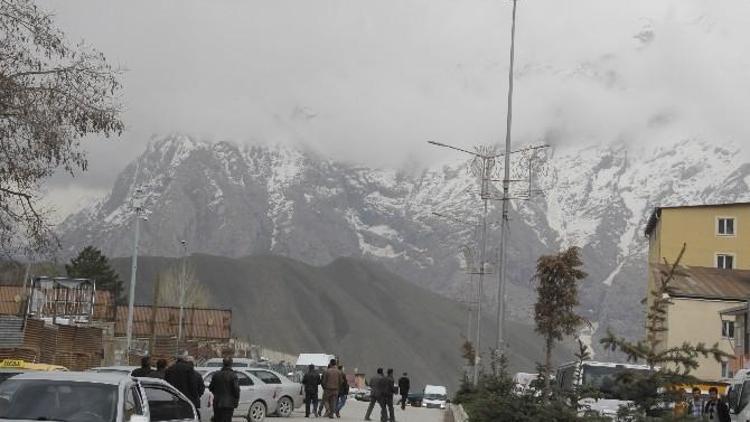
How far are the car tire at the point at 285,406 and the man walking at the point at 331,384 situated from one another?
4.70ft

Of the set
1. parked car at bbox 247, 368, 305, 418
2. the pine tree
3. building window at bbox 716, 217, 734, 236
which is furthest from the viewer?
building window at bbox 716, 217, 734, 236

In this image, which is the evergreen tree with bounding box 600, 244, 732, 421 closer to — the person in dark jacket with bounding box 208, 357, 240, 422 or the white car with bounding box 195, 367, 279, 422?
the person in dark jacket with bounding box 208, 357, 240, 422

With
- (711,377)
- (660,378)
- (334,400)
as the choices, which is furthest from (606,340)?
(711,377)

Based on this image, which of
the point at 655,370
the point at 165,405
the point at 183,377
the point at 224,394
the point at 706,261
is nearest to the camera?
the point at 655,370

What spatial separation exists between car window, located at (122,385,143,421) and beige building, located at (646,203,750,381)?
6635 cm

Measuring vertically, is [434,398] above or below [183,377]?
below

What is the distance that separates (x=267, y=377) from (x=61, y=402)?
73.2 ft

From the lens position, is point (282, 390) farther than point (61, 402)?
Yes

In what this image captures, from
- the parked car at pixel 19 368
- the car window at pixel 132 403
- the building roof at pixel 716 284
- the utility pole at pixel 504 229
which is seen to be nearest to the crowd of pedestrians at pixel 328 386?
the utility pole at pixel 504 229

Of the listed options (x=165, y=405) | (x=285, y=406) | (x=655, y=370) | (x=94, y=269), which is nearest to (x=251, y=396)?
(x=285, y=406)

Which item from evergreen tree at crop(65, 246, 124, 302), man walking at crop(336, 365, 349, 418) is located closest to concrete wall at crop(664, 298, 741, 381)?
man walking at crop(336, 365, 349, 418)

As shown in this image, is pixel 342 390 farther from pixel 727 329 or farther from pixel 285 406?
pixel 727 329

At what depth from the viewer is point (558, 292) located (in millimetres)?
40562

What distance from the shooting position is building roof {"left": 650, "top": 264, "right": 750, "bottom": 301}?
8056 centimetres
